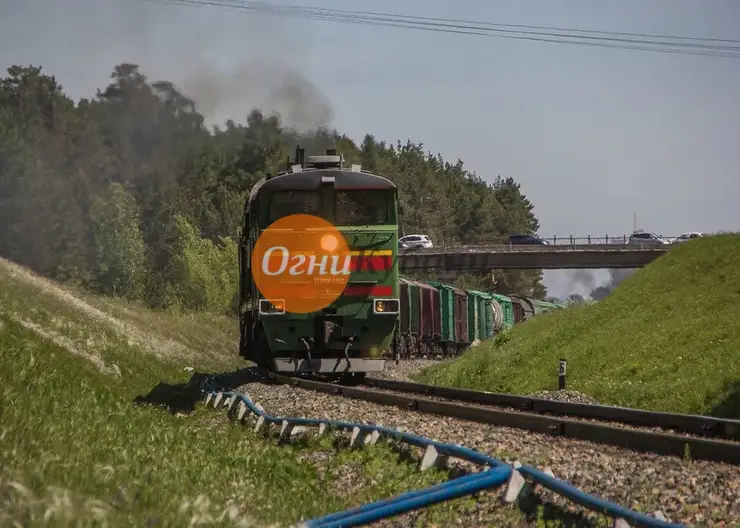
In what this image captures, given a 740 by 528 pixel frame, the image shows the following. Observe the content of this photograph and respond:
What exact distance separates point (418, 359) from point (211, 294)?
23500 mm

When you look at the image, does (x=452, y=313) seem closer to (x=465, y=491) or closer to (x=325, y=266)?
(x=325, y=266)

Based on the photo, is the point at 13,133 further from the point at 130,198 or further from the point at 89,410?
the point at 89,410

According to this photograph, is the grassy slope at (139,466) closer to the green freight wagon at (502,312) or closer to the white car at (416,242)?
the green freight wagon at (502,312)

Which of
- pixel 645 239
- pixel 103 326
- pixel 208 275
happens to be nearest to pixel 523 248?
pixel 645 239

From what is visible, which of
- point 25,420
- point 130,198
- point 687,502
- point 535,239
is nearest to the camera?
point 687,502

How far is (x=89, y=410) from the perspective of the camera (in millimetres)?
9766

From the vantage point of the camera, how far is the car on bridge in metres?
76.1

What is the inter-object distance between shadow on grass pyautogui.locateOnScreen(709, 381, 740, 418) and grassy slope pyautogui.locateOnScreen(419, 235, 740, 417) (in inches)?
0.6

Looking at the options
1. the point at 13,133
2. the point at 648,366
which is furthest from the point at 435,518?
the point at 13,133

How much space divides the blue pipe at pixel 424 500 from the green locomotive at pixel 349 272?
10655 mm

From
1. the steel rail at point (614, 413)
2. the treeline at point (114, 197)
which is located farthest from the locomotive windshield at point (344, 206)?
the treeline at point (114, 197)

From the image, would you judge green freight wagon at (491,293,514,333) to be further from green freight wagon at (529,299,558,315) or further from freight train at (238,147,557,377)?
freight train at (238,147,557,377)

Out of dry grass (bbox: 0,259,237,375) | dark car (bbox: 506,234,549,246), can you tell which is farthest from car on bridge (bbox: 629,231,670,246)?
dry grass (bbox: 0,259,237,375)

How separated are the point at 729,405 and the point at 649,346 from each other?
5724 mm
